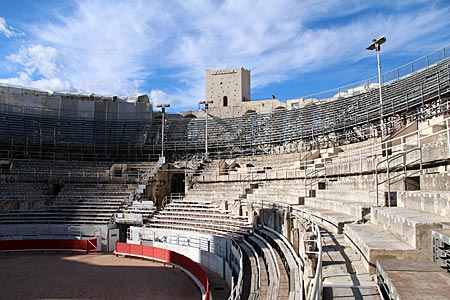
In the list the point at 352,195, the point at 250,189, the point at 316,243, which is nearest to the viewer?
the point at 316,243

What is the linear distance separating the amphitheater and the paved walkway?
0.02 meters

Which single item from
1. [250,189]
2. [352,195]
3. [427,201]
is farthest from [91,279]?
[427,201]

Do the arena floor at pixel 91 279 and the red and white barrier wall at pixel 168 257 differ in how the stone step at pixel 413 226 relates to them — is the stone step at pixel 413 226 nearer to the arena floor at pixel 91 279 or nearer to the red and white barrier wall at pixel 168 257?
the arena floor at pixel 91 279

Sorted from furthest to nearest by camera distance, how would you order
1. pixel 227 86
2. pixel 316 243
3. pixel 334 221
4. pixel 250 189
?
pixel 227 86 < pixel 250 189 < pixel 334 221 < pixel 316 243

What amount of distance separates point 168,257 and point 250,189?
603 cm

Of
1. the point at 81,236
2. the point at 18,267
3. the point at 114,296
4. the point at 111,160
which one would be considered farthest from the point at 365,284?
the point at 111,160

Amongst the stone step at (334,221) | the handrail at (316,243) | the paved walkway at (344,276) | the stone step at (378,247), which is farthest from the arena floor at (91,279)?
the stone step at (378,247)

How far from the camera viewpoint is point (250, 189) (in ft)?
76.4

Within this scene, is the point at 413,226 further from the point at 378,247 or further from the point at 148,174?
the point at 148,174

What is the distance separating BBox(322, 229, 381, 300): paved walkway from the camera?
402 cm

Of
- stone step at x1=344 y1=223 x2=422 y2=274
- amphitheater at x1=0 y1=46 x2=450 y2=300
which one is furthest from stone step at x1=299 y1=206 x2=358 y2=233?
stone step at x1=344 y1=223 x2=422 y2=274

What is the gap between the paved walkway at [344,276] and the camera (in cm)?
402

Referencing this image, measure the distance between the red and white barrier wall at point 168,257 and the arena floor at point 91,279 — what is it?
1.10ft

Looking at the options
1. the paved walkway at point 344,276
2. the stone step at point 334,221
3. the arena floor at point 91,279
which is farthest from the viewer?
the arena floor at point 91,279
